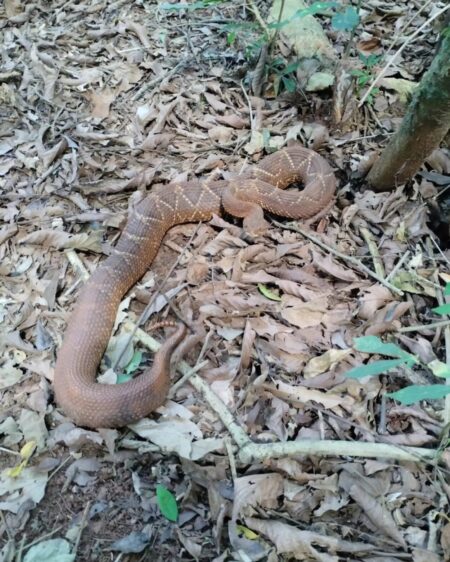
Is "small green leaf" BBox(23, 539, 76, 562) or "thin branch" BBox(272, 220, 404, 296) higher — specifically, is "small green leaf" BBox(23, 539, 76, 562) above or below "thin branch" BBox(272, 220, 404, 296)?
below

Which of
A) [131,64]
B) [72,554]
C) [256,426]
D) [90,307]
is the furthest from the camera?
[131,64]

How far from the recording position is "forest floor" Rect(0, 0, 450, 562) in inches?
122

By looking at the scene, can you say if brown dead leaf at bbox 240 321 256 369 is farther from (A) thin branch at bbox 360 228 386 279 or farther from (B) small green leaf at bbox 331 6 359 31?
(B) small green leaf at bbox 331 6 359 31

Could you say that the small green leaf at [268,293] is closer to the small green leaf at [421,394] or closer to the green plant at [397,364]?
the green plant at [397,364]

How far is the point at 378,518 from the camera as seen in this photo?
3037 millimetres

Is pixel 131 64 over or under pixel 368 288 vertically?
under

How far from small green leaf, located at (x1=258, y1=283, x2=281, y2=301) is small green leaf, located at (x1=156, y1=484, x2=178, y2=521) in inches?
72.1

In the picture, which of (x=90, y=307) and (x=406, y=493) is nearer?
(x=406, y=493)

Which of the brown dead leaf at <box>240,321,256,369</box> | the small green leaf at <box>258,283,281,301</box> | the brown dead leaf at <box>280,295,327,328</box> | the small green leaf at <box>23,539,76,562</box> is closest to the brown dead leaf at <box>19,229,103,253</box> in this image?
the small green leaf at <box>258,283,281,301</box>

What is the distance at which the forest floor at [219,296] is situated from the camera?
3.10 metres

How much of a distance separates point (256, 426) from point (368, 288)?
1600 mm

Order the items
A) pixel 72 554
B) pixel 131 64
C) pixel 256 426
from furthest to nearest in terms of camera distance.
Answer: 1. pixel 131 64
2. pixel 256 426
3. pixel 72 554

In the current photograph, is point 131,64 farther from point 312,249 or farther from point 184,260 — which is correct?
point 312,249

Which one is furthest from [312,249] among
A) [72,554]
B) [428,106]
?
[72,554]
